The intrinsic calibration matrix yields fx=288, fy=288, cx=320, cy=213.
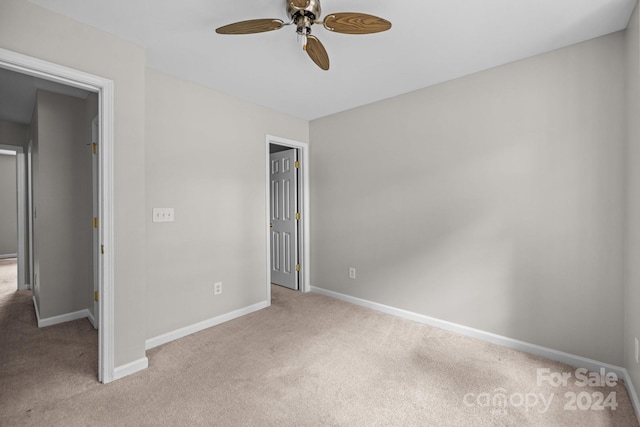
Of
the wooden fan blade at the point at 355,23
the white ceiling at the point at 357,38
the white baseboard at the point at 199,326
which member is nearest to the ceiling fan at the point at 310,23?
the wooden fan blade at the point at 355,23

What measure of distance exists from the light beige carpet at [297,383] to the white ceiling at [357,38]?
2.40 metres

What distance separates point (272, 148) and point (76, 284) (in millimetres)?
3043

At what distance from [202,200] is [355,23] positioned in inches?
82.0

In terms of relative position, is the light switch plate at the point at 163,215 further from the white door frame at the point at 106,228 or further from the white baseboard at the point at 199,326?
the white baseboard at the point at 199,326

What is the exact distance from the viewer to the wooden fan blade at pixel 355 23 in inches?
57.2

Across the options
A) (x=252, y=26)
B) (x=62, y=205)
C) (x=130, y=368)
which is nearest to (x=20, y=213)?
(x=62, y=205)

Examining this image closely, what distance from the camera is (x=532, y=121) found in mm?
2293

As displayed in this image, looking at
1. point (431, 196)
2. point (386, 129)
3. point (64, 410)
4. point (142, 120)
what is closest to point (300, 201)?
point (386, 129)

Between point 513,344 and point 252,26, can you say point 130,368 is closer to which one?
point 252,26

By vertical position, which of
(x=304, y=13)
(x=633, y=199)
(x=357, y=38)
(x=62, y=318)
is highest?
(x=357, y=38)

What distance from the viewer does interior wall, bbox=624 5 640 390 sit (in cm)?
166

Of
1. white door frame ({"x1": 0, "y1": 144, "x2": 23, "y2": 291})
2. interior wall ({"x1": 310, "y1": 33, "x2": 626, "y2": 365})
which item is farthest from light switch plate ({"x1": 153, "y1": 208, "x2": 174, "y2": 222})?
white door frame ({"x1": 0, "y1": 144, "x2": 23, "y2": 291})

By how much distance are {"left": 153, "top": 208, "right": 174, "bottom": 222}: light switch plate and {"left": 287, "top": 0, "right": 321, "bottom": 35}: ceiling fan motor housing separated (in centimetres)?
186

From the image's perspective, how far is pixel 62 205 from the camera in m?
3.06
